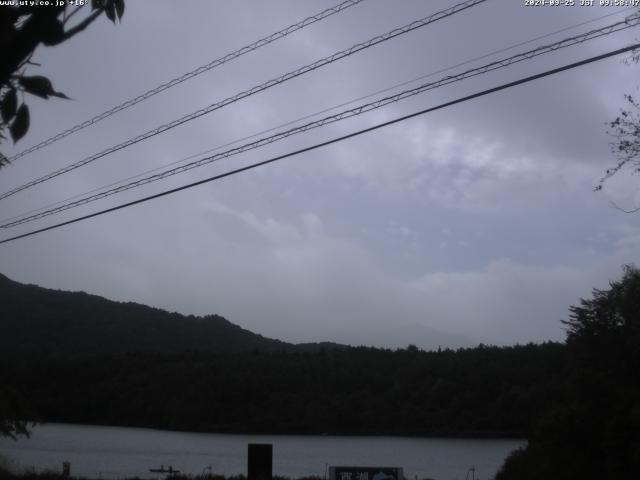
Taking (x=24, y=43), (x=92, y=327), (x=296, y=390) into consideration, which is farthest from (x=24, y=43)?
(x=92, y=327)

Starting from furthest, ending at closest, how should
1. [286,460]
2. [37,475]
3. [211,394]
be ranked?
[211,394] → [286,460] → [37,475]

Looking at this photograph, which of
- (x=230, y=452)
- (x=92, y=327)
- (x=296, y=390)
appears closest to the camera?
(x=230, y=452)

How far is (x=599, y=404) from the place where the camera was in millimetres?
18047

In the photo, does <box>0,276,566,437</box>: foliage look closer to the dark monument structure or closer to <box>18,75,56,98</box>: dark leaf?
the dark monument structure

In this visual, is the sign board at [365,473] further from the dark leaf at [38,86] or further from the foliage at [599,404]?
the dark leaf at [38,86]

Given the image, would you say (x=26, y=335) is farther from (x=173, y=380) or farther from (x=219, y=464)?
(x=219, y=464)

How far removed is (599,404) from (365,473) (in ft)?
19.1

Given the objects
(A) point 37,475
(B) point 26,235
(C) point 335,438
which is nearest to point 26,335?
(C) point 335,438

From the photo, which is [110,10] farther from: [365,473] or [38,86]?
[365,473]

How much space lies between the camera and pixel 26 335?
74312 mm

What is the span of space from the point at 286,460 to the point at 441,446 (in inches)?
616

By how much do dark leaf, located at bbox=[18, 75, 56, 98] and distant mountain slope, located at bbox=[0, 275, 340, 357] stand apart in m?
68.3

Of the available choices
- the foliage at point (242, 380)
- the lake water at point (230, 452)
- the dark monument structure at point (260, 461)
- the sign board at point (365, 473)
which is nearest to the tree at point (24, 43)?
the sign board at point (365, 473)

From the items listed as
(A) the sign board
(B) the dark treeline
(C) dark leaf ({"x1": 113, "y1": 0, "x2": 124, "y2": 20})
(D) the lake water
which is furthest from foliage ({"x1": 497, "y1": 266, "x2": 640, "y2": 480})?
(B) the dark treeline
